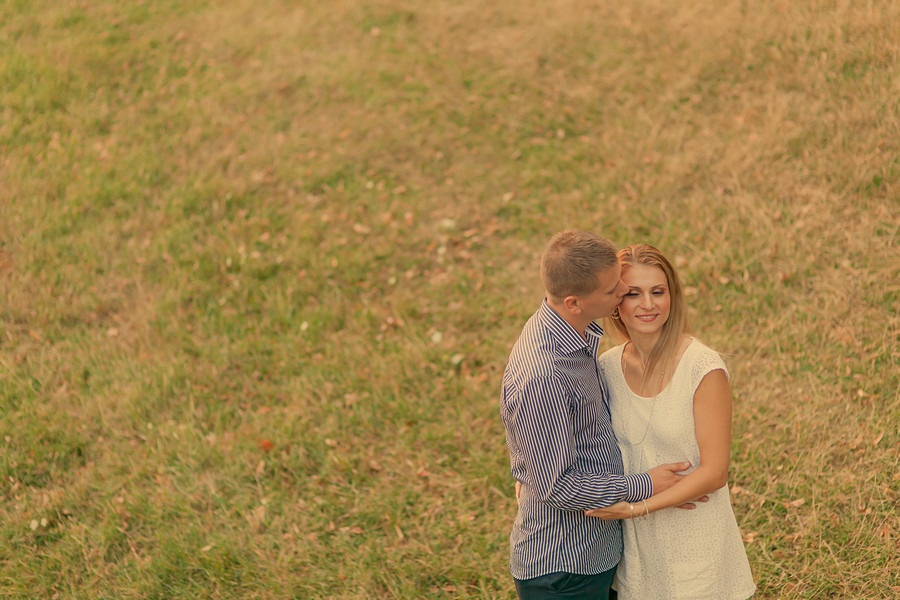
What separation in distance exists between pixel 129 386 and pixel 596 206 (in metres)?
4.92

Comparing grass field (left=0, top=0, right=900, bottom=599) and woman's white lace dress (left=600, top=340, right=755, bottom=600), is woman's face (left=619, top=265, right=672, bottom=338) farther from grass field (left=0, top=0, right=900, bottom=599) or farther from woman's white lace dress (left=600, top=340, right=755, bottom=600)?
grass field (left=0, top=0, right=900, bottom=599)

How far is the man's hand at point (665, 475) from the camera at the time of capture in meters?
3.81

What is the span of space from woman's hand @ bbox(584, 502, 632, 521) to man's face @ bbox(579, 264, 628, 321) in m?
0.83

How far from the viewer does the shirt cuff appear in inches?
148

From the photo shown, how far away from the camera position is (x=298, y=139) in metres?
10.9

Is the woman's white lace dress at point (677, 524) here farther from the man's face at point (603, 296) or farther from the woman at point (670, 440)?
the man's face at point (603, 296)

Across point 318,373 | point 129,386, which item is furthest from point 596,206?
point 129,386

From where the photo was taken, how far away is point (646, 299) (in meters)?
4.00

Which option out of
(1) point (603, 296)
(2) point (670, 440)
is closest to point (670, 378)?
(2) point (670, 440)

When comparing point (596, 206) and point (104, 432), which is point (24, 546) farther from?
point (596, 206)

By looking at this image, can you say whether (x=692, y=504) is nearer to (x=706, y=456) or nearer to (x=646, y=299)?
(x=706, y=456)

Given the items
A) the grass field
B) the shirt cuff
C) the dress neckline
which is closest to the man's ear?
the dress neckline

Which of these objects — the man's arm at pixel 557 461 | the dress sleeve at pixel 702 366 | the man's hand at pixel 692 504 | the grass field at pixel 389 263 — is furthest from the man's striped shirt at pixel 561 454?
the grass field at pixel 389 263

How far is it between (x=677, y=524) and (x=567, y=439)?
0.76 meters
